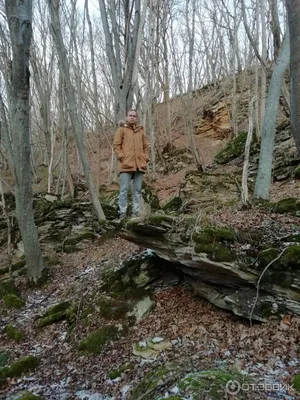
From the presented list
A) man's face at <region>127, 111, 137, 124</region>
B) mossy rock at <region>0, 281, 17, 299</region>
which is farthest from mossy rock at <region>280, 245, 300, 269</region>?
mossy rock at <region>0, 281, 17, 299</region>

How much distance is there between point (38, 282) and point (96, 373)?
142 inches

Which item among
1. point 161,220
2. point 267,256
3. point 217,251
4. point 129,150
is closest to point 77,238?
point 129,150

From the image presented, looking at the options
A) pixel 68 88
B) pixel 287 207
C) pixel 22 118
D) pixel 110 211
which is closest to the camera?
pixel 287 207

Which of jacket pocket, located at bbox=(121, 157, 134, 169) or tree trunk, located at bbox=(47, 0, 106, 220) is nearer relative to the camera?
jacket pocket, located at bbox=(121, 157, 134, 169)

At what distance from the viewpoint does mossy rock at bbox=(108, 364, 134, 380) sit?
149 inches

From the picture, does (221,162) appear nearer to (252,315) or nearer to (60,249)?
(60,249)

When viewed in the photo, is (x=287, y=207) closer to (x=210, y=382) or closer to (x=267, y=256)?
(x=267, y=256)

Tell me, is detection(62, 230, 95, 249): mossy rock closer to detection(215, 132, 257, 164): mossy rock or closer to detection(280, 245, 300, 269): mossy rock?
detection(280, 245, 300, 269): mossy rock

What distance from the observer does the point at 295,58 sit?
2795 millimetres

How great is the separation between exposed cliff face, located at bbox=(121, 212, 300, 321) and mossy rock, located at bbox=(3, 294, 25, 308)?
325cm

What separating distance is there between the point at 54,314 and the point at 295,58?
5.39 metres

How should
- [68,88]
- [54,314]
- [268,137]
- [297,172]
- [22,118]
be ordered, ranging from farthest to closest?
1. [297,172]
2. [68,88]
3. [22,118]
4. [268,137]
5. [54,314]

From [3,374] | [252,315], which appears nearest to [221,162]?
[252,315]

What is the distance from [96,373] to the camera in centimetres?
399
